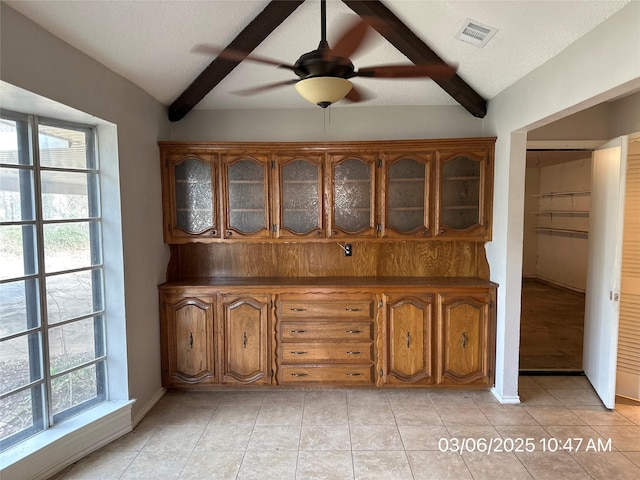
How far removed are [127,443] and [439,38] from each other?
3.59m

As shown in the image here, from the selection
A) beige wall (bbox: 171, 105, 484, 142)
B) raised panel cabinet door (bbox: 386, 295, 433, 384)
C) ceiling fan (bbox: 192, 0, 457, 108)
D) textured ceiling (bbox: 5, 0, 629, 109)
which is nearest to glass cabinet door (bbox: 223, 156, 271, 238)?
beige wall (bbox: 171, 105, 484, 142)

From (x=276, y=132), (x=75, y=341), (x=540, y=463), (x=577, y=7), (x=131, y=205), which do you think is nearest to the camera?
(x=577, y=7)

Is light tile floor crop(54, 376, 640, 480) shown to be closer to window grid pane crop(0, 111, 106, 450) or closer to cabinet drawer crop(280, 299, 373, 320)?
window grid pane crop(0, 111, 106, 450)

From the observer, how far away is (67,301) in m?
2.39

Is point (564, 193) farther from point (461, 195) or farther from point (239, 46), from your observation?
point (239, 46)

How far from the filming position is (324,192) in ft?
10.4

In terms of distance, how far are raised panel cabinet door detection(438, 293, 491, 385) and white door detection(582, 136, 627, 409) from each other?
0.91m

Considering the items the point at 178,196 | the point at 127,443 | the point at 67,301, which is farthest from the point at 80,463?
the point at 178,196

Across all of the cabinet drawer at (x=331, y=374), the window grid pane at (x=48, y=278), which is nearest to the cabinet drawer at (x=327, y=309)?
the cabinet drawer at (x=331, y=374)

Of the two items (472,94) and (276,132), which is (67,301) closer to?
(276,132)

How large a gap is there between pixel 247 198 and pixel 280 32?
1.35 metres

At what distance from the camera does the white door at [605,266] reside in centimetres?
279

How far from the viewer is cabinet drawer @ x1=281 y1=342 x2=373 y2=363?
312 centimetres

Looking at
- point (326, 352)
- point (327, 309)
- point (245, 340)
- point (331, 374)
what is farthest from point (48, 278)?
point (331, 374)
